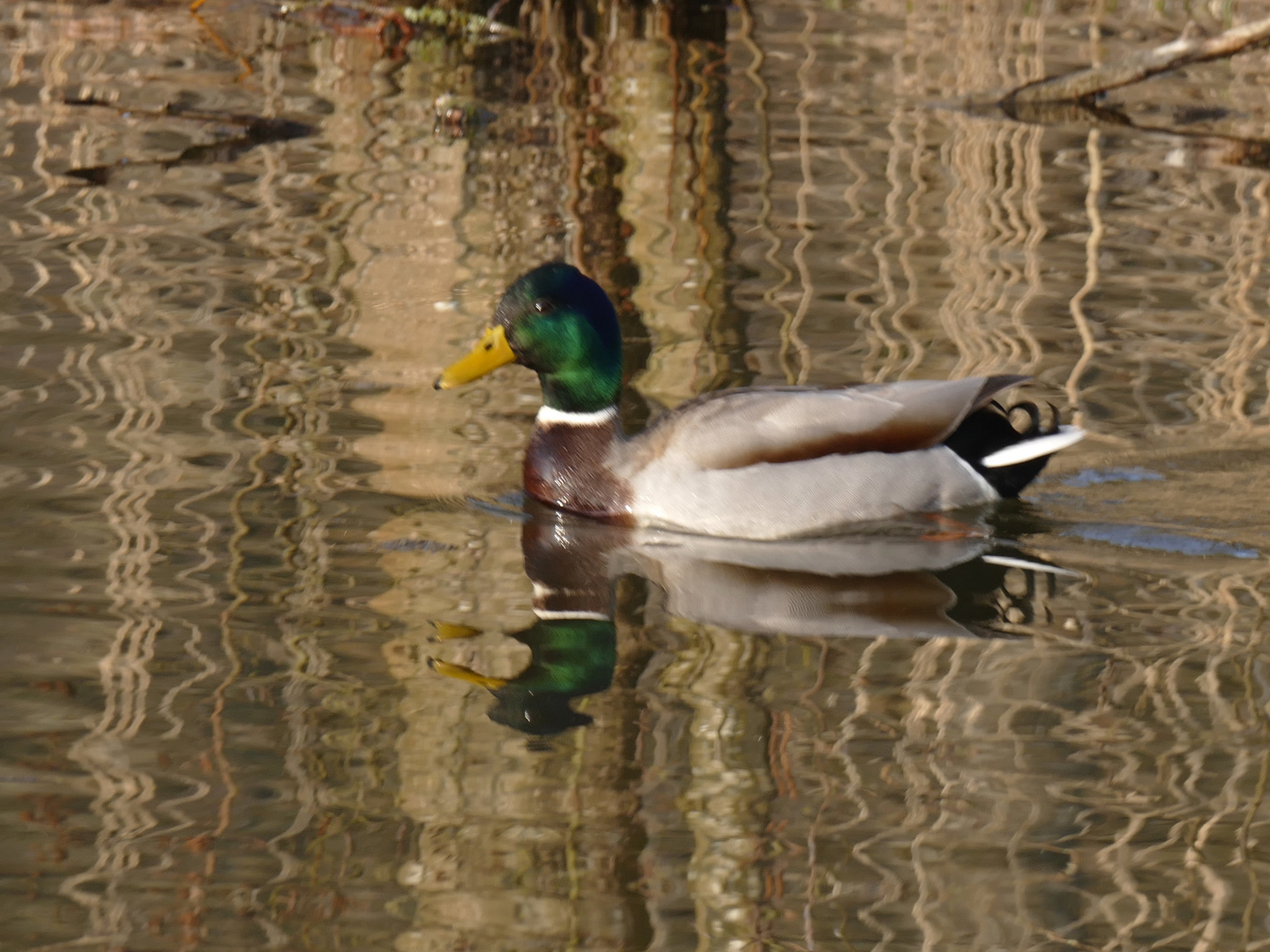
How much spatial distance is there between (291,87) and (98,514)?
24.1ft

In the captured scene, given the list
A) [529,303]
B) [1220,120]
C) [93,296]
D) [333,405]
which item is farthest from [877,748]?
[1220,120]

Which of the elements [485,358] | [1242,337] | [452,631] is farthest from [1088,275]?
[452,631]

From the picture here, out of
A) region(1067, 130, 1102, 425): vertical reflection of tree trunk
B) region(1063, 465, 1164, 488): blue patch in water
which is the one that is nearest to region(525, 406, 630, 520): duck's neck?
region(1063, 465, 1164, 488): blue patch in water

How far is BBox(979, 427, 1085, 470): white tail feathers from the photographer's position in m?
6.70

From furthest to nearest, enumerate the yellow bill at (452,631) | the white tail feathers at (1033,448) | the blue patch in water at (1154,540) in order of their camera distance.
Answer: the white tail feathers at (1033,448) → the blue patch in water at (1154,540) → the yellow bill at (452,631)

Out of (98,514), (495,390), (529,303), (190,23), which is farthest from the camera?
(190,23)

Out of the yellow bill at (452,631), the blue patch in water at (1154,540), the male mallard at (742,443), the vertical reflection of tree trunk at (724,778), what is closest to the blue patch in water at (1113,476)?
the male mallard at (742,443)

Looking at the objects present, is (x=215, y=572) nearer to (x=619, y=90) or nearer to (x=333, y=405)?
(x=333, y=405)

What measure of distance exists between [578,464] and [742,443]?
0.63 meters

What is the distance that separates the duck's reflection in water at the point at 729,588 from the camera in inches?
208

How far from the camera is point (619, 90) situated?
40.9ft

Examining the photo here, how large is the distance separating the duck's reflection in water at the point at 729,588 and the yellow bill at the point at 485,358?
0.52m

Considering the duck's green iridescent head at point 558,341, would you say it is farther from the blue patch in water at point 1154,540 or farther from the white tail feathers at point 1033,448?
the blue patch in water at point 1154,540

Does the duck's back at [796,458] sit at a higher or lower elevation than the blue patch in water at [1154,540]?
higher
